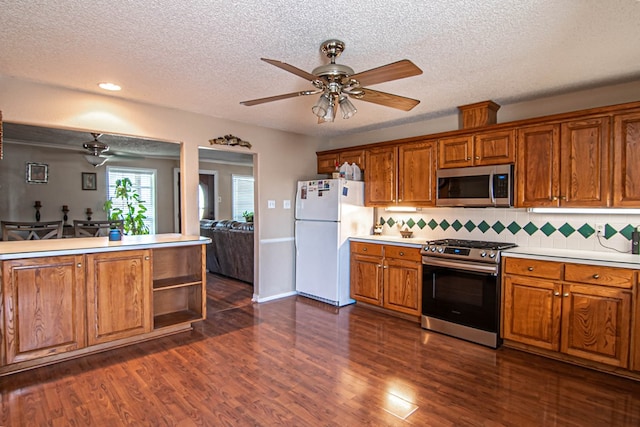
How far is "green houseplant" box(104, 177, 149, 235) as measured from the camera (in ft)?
21.2

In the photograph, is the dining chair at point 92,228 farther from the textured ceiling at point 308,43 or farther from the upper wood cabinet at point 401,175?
the upper wood cabinet at point 401,175

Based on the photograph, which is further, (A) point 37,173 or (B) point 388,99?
(A) point 37,173

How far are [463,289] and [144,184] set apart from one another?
21.1 feet

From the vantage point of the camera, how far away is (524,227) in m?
3.45

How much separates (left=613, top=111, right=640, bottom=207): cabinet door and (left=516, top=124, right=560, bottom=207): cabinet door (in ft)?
1.25

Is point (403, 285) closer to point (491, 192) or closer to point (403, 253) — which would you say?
point (403, 253)

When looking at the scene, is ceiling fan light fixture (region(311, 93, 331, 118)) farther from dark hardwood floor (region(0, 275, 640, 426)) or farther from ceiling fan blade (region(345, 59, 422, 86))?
dark hardwood floor (region(0, 275, 640, 426))

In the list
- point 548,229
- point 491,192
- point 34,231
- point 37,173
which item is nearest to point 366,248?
point 491,192

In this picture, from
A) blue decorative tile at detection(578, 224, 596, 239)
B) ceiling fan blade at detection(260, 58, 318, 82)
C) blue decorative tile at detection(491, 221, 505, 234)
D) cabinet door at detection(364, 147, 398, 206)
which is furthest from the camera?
cabinet door at detection(364, 147, 398, 206)

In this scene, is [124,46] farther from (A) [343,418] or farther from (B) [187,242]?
(A) [343,418]

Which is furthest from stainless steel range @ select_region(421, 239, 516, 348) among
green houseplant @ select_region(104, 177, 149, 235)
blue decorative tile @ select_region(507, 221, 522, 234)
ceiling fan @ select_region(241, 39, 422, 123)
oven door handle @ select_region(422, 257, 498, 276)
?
green houseplant @ select_region(104, 177, 149, 235)

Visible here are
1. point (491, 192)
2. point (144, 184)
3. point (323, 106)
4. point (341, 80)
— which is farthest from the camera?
point (144, 184)

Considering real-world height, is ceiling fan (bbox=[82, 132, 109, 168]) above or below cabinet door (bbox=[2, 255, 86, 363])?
above

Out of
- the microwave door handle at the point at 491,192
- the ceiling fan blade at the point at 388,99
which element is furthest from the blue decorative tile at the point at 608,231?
the ceiling fan blade at the point at 388,99
